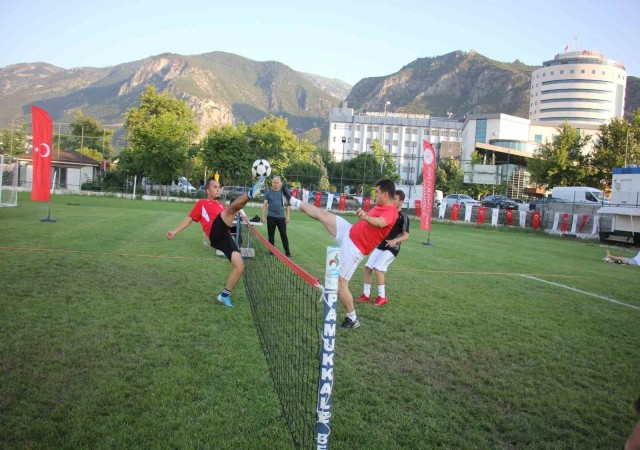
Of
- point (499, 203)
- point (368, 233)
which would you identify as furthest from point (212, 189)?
point (499, 203)

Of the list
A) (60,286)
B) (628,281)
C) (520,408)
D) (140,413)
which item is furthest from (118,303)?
(628,281)

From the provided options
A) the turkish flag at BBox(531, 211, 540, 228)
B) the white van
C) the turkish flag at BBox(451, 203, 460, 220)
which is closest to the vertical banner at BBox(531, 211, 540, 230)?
the turkish flag at BBox(531, 211, 540, 228)

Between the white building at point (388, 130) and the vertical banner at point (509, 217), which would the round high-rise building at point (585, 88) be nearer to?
the white building at point (388, 130)

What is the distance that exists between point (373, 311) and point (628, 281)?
29.2 ft

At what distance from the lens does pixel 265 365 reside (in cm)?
516

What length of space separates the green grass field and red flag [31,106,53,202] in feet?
26.6

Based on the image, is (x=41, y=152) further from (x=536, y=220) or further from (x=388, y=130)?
(x=388, y=130)

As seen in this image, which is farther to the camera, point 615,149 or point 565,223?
point 615,149

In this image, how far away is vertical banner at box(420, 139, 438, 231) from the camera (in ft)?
63.3

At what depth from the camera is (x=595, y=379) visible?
5371mm

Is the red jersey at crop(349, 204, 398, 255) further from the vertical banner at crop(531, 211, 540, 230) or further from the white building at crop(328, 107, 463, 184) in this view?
the white building at crop(328, 107, 463, 184)

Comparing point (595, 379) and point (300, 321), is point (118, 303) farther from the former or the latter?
point (595, 379)

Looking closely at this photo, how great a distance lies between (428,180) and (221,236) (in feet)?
46.8

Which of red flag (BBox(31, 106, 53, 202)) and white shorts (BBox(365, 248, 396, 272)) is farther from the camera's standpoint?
red flag (BBox(31, 106, 53, 202))
